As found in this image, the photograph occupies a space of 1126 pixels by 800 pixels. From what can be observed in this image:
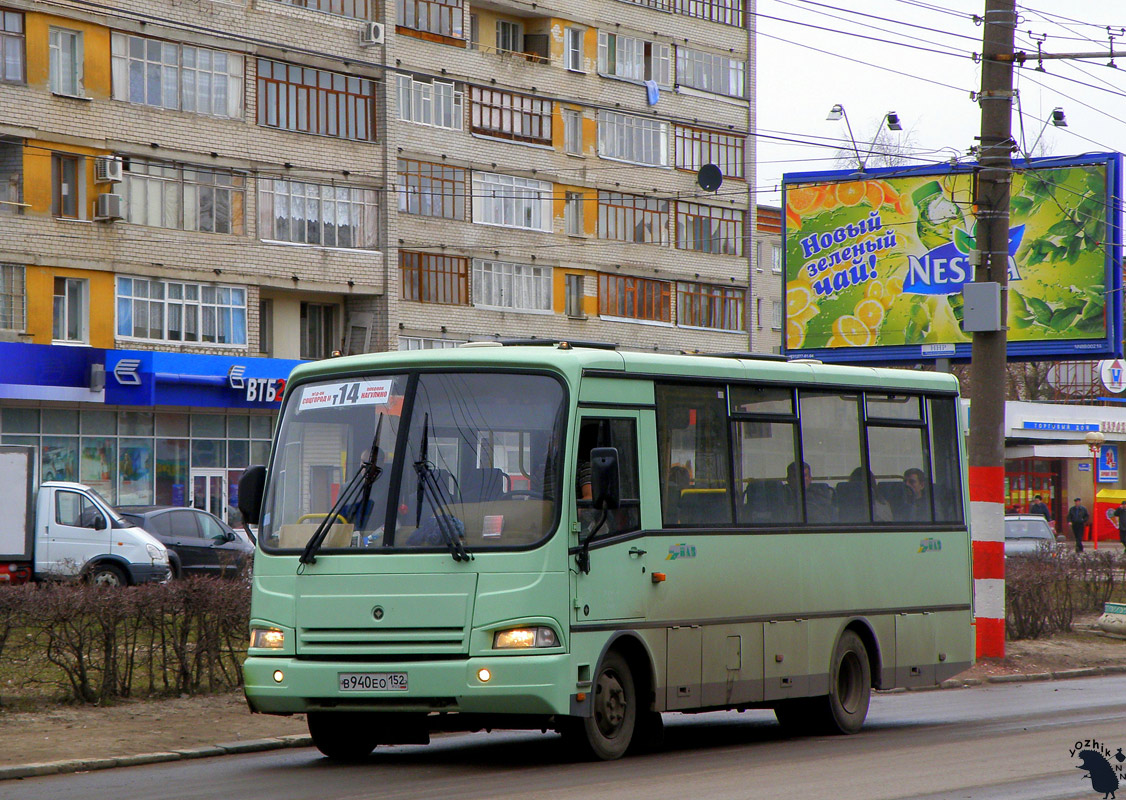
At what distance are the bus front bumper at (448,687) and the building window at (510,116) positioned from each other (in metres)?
40.6

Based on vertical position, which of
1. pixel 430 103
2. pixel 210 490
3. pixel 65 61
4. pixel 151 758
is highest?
pixel 430 103

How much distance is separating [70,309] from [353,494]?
3164 centimetres

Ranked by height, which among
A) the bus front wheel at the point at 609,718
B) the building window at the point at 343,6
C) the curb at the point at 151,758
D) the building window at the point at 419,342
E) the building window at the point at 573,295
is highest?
the building window at the point at 343,6

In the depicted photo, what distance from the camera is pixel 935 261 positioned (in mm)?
37156

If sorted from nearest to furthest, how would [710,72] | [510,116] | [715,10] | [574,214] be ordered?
[510,116] → [574,214] → [710,72] → [715,10]

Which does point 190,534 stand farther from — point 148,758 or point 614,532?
point 614,532

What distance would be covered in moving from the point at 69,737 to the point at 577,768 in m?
4.00

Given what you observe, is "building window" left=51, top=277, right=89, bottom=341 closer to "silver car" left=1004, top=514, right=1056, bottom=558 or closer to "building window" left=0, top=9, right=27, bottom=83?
"building window" left=0, top=9, right=27, bottom=83

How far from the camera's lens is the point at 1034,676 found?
64.4ft

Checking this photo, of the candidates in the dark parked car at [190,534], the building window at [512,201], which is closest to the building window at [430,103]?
the building window at [512,201]

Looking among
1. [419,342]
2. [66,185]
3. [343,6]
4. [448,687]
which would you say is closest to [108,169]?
[66,185]

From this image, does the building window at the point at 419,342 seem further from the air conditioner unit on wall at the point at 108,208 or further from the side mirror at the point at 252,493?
the side mirror at the point at 252,493

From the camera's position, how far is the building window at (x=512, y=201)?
50531 mm

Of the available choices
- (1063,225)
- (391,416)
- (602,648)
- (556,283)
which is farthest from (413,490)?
(556,283)
